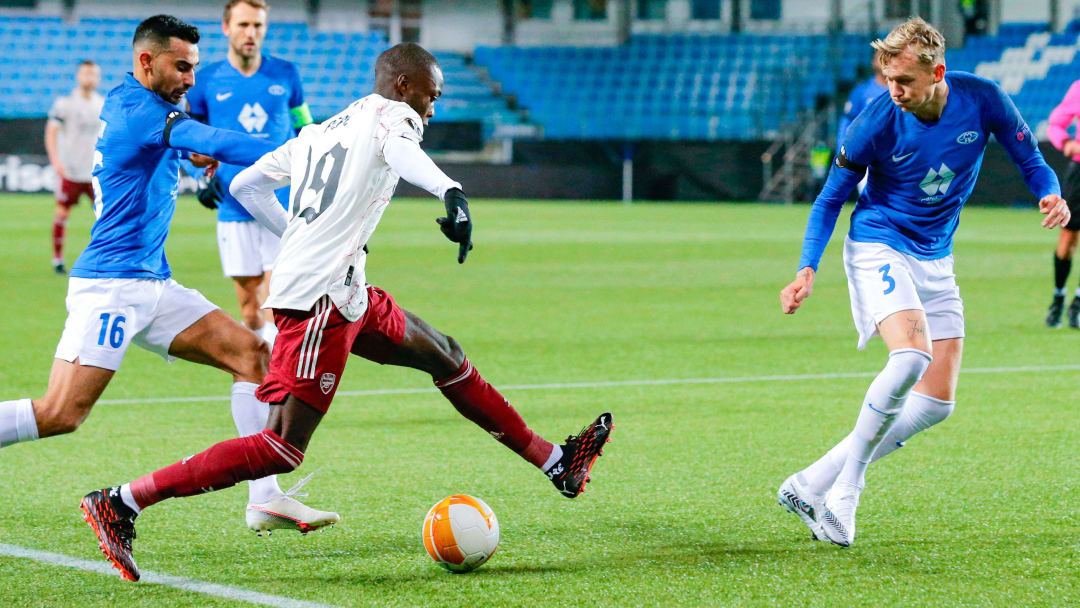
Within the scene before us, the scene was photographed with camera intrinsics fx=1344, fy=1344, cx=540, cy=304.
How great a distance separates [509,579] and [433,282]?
1072cm

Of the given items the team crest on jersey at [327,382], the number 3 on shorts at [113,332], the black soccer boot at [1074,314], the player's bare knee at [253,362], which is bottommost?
the black soccer boot at [1074,314]

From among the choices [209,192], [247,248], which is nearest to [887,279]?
[209,192]

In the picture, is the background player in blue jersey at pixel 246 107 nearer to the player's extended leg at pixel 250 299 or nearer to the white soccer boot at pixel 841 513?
the player's extended leg at pixel 250 299

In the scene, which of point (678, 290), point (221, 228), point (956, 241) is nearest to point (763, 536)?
point (221, 228)

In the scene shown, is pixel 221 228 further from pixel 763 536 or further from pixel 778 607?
pixel 778 607

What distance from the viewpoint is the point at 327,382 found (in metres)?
4.36

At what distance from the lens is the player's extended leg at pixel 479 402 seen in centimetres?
474

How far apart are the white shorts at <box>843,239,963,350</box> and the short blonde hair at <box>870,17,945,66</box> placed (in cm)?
72

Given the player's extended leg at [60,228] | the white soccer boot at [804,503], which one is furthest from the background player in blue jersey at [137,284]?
the player's extended leg at [60,228]

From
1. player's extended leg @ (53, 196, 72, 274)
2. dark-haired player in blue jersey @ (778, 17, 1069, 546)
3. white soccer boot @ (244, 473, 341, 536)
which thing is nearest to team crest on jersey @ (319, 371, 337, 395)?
white soccer boot @ (244, 473, 341, 536)

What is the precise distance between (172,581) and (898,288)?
8.99 feet

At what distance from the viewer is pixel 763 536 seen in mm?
4887

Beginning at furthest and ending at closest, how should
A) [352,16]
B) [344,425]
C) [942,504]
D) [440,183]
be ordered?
[352,16], [344,425], [942,504], [440,183]

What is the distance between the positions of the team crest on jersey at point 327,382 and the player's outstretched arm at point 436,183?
0.66 meters
